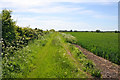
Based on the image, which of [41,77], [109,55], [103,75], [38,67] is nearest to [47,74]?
[41,77]

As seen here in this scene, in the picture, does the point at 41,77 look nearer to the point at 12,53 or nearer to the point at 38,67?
the point at 38,67

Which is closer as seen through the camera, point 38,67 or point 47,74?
point 47,74

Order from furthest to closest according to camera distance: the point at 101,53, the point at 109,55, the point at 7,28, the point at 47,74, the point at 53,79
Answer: the point at 101,53 < the point at 109,55 < the point at 7,28 < the point at 47,74 < the point at 53,79

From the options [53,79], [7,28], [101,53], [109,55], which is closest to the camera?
[53,79]

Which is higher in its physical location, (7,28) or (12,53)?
(7,28)

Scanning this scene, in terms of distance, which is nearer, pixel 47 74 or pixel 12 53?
pixel 47 74

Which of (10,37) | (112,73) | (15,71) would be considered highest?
(10,37)

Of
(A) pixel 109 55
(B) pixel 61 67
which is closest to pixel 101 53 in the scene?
(A) pixel 109 55

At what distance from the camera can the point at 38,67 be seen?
360 inches

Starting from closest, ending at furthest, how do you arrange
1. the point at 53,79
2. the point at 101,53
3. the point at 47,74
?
the point at 53,79, the point at 47,74, the point at 101,53

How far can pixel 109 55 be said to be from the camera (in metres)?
13.1

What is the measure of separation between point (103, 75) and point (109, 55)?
508 cm

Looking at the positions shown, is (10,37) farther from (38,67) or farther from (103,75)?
(103,75)

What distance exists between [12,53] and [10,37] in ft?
3.96
